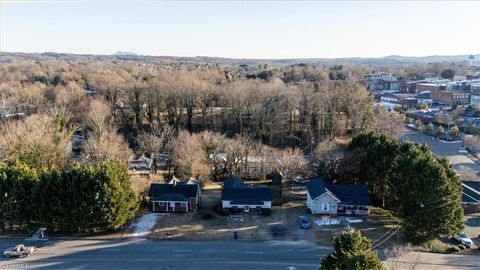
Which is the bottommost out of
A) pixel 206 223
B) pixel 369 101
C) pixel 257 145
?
pixel 206 223

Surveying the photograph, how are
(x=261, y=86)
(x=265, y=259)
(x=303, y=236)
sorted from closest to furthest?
(x=265, y=259)
(x=303, y=236)
(x=261, y=86)

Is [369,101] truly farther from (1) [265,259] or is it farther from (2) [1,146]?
(2) [1,146]

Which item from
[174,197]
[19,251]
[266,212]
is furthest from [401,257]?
[19,251]

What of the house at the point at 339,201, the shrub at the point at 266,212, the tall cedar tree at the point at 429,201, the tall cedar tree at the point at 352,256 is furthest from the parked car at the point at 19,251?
the tall cedar tree at the point at 429,201

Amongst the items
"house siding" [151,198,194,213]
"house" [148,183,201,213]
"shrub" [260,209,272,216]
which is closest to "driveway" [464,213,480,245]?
"shrub" [260,209,272,216]

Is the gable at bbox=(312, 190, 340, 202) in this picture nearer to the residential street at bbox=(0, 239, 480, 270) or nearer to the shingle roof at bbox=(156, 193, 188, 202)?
the residential street at bbox=(0, 239, 480, 270)

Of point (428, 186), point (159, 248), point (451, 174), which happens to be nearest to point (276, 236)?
point (159, 248)

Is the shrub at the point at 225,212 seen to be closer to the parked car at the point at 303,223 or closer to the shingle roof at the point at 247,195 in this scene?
the shingle roof at the point at 247,195
